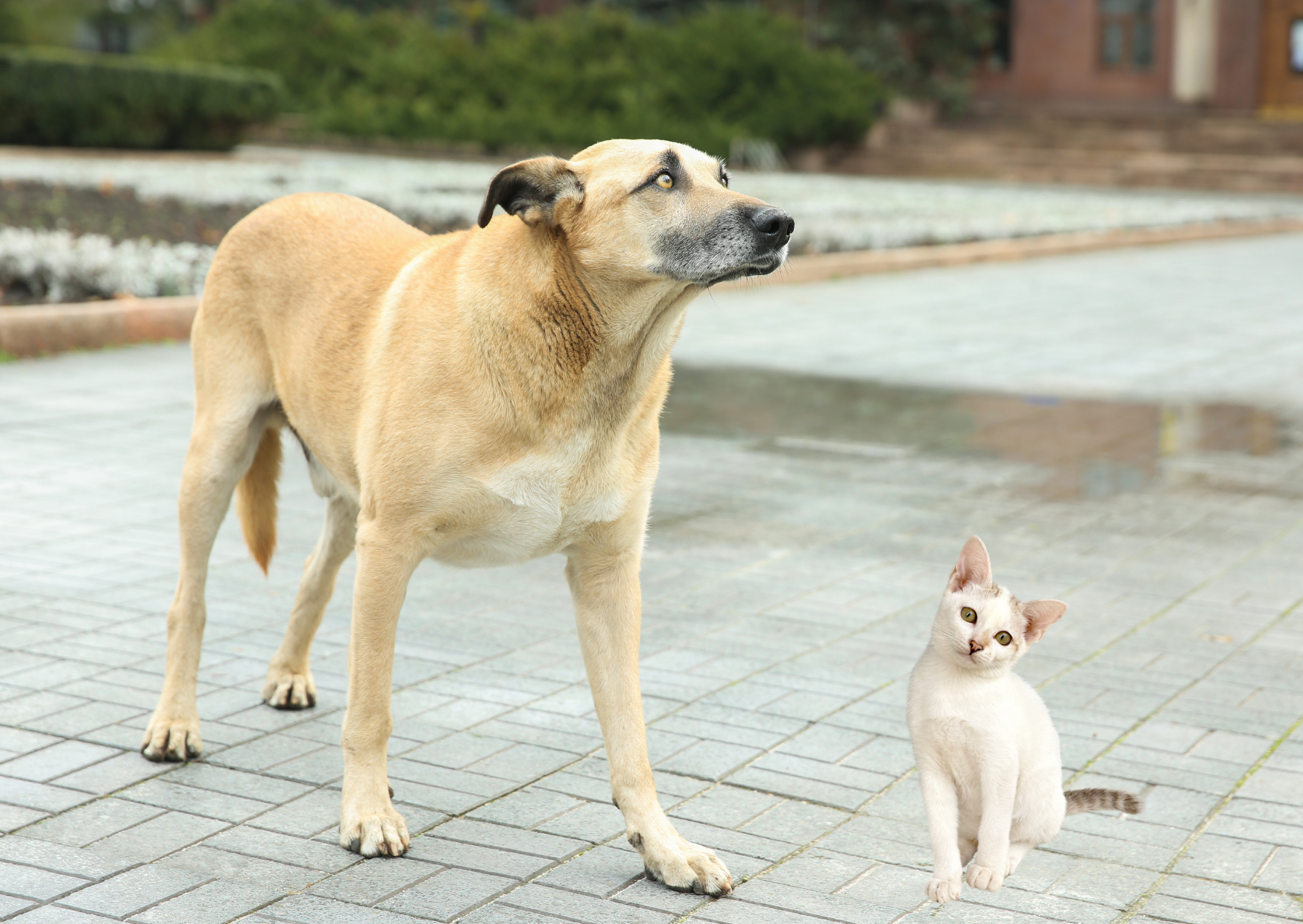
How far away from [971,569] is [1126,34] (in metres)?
39.3

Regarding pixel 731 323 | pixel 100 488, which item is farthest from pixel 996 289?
pixel 100 488

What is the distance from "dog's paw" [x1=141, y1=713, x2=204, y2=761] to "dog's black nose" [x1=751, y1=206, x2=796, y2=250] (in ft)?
6.79

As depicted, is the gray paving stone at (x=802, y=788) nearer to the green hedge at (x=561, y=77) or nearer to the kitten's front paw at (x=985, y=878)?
the kitten's front paw at (x=985, y=878)

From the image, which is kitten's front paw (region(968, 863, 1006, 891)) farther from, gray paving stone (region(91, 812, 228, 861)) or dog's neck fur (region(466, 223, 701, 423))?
gray paving stone (region(91, 812, 228, 861))

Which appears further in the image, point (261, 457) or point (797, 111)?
point (797, 111)

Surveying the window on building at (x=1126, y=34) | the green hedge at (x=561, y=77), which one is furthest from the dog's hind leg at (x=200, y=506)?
the window on building at (x=1126, y=34)

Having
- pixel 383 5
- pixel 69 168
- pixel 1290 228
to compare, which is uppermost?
pixel 383 5

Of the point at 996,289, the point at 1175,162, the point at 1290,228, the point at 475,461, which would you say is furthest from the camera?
the point at 1175,162

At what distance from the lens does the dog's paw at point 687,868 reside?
3.45 meters

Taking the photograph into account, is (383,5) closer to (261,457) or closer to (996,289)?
(996,289)

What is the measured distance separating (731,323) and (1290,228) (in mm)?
14588

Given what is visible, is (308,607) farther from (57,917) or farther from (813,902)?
(813,902)

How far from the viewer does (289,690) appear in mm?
4582

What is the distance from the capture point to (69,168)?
23.0 m
